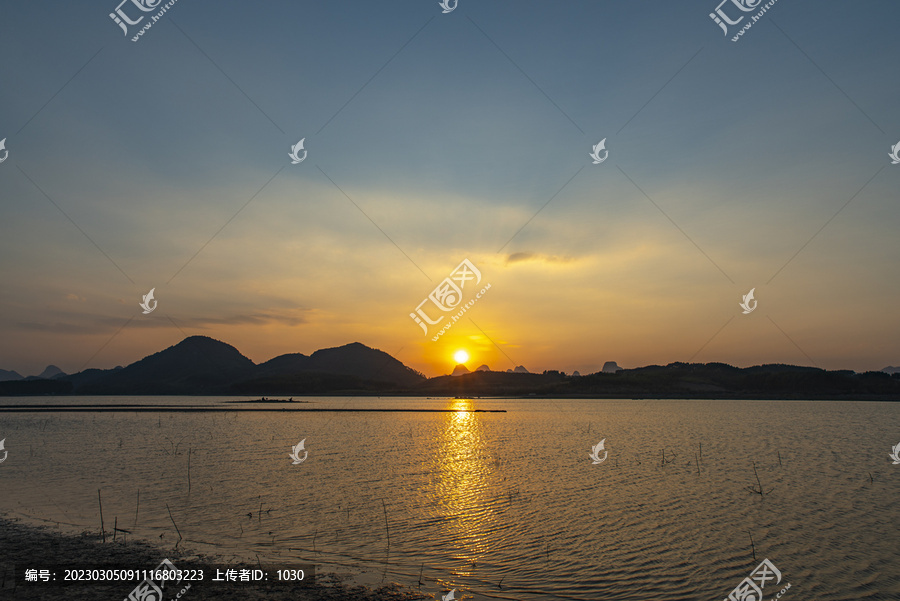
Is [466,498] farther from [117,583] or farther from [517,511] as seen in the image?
[117,583]

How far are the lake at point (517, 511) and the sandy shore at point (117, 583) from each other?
1.32m

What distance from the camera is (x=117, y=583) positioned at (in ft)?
49.1

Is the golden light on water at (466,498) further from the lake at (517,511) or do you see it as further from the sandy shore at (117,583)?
the sandy shore at (117,583)

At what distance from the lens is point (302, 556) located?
61.1 feet

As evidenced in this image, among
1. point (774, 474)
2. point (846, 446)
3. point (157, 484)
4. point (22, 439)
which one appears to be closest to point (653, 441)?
point (846, 446)

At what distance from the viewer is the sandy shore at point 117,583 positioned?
1402 cm

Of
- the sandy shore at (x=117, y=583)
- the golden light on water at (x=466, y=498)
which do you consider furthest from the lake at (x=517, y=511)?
the sandy shore at (x=117, y=583)

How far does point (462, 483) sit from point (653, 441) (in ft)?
114

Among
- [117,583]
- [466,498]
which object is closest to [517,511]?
[466,498]

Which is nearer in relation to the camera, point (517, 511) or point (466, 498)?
point (517, 511)

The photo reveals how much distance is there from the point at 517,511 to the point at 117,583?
681 inches

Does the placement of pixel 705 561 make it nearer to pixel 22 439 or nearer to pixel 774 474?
pixel 774 474

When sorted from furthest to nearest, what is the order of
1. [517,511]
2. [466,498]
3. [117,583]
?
Result: [466,498]
[517,511]
[117,583]

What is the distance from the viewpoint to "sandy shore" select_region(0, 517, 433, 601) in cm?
1402
